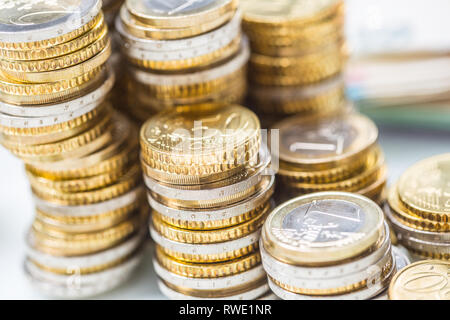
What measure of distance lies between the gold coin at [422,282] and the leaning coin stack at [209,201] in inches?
8.0

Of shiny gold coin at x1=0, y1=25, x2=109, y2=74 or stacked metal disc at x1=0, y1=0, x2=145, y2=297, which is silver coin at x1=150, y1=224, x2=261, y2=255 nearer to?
stacked metal disc at x1=0, y1=0, x2=145, y2=297

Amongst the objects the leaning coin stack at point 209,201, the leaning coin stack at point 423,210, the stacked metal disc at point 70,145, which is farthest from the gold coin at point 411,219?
the stacked metal disc at point 70,145

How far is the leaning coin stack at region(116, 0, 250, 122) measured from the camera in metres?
0.99

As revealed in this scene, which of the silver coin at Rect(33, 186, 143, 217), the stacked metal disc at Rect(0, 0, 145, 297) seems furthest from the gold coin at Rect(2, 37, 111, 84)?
the silver coin at Rect(33, 186, 143, 217)

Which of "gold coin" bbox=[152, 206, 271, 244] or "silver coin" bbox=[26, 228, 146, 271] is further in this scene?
"silver coin" bbox=[26, 228, 146, 271]

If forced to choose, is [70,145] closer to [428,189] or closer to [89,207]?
[89,207]

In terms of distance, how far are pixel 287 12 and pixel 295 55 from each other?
0.24 ft

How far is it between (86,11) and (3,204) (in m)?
0.54

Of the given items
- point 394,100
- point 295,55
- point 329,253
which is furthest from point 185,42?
point 394,100

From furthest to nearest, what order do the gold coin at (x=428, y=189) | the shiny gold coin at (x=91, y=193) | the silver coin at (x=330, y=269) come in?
the shiny gold coin at (x=91, y=193) < the gold coin at (x=428, y=189) < the silver coin at (x=330, y=269)

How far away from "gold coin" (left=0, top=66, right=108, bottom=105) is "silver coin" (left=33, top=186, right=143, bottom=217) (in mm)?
182

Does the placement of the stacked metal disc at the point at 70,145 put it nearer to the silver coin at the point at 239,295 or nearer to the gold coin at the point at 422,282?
the silver coin at the point at 239,295

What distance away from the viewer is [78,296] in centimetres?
112

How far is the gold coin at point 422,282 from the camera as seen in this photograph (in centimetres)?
86
